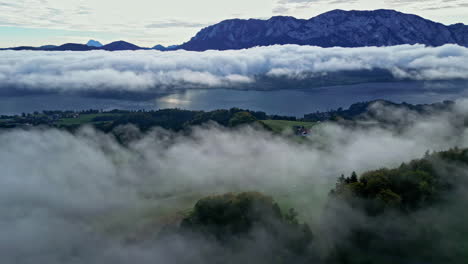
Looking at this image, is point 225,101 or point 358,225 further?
point 225,101

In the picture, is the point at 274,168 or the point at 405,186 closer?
the point at 405,186

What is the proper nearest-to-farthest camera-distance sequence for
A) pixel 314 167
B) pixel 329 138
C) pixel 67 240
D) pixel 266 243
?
1. pixel 266 243
2. pixel 67 240
3. pixel 314 167
4. pixel 329 138

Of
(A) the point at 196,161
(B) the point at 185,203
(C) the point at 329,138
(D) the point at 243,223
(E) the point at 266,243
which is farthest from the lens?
(C) the point at 329,138

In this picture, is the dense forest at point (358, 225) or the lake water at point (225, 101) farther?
the lake water at point (225, 101)

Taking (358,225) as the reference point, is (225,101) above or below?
above

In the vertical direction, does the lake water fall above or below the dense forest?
above

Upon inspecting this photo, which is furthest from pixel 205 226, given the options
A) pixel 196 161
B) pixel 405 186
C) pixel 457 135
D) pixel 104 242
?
pixel 457 135

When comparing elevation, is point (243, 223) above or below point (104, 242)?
above

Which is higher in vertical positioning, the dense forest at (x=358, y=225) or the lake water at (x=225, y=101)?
the lake water at (x=225, y=101)

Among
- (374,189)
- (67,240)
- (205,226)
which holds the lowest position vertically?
(67,240)

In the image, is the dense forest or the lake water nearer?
the dense forest

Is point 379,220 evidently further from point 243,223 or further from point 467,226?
point 243,223
